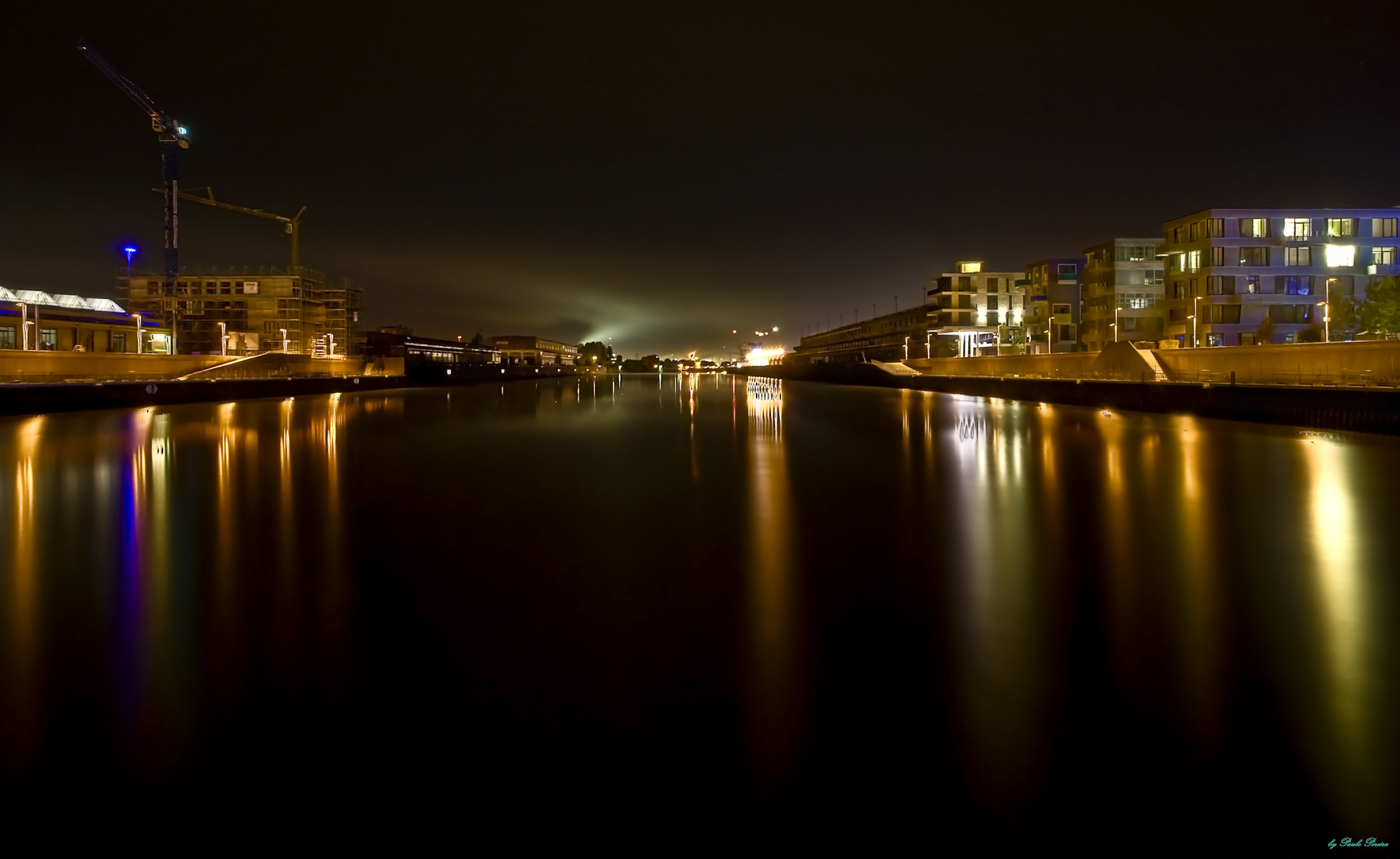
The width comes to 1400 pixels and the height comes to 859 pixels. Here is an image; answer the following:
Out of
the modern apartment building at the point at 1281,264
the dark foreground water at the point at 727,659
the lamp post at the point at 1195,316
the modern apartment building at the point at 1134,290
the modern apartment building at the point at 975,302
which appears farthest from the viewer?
the modern apartment building at the point at 975,302

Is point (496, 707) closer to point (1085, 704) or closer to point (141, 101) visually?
point (1085, 704)

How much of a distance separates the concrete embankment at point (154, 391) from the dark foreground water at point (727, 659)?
23.1 m

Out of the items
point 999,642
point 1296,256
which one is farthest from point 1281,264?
point 999,642

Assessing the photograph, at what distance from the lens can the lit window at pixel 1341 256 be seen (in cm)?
5234

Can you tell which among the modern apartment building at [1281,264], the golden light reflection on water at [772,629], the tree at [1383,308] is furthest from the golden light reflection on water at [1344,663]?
the modern apartment building at [1281,264]

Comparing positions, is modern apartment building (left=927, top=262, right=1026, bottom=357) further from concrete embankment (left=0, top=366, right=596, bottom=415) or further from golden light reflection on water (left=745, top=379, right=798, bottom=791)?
golden light reflection on water (left=745, top=379, right=798, bottom=791)

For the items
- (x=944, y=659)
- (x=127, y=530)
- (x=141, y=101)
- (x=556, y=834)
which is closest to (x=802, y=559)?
(x=944, y=659)

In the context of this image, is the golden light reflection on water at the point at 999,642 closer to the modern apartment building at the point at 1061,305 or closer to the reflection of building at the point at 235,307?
the modern apartment building at the point at 1061,305

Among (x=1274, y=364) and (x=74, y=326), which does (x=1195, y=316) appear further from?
(x=74, y=326)

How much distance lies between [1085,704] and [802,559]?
336 cm

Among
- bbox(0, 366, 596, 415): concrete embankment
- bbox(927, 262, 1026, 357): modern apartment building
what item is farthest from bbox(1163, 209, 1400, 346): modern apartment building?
bbox(0, 366, 596, 415): concrete embankment

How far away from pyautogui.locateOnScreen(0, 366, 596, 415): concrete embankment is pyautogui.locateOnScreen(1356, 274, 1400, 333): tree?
58979 millimetres

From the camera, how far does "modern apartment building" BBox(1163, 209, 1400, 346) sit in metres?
52.1

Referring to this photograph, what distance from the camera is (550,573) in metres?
6.91
